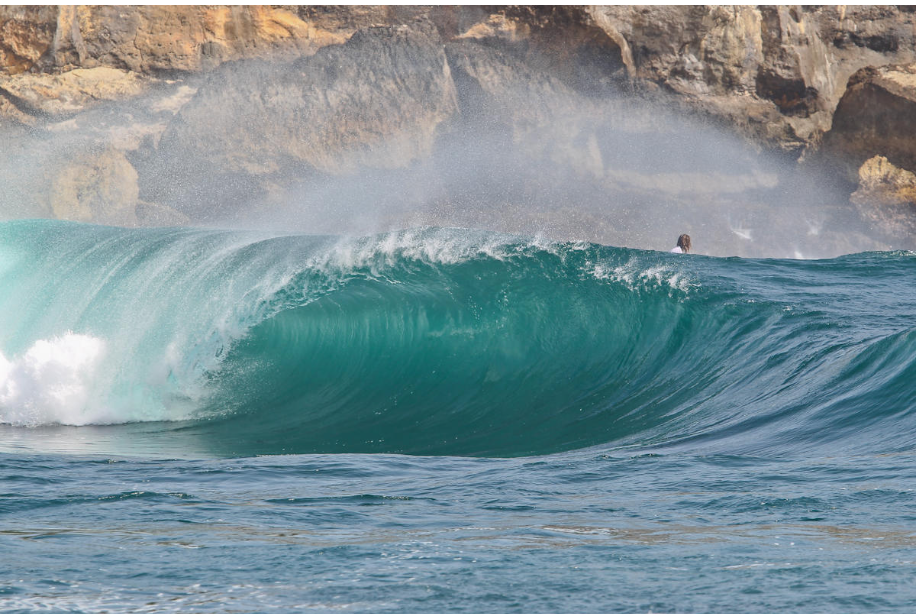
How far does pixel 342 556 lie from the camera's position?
3070mm

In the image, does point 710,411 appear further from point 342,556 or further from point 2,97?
point 2,97

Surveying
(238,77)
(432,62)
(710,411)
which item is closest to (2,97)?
(238,77)

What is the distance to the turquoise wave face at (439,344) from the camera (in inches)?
248

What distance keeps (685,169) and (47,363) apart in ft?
62.6

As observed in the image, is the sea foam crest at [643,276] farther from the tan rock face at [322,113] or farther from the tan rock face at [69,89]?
the tan rock face at [69,89]

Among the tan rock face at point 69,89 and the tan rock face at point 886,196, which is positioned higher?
the tan rock face at point 69,89

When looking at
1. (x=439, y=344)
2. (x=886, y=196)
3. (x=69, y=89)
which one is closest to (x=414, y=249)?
(x=439, y=344)

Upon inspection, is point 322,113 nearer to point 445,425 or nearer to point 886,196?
point 886,196

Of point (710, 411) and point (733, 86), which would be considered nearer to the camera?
point (710, 411)

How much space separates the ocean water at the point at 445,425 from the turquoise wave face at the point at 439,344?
1.1 inches

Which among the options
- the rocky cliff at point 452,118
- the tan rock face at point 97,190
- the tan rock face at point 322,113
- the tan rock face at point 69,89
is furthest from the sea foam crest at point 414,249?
the tan rock face at point 69,89

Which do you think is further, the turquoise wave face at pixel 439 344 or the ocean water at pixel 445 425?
the turquoise wave face at pixel 439 344

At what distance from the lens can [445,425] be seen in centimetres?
678

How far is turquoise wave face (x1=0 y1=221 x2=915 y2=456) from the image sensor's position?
20.6 feet
